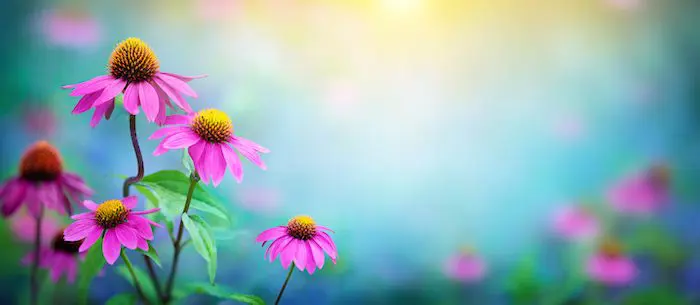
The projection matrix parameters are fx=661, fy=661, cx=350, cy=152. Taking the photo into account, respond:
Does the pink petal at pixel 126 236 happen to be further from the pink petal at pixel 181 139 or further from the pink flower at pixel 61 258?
the pink flower at pixel 61 258

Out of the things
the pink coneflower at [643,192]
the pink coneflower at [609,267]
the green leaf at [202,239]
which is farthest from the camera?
the pink coneflower at [643,192]

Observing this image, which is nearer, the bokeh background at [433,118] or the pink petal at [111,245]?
the pink petal at [111,245]

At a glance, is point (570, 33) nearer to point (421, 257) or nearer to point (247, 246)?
point (421, 257)

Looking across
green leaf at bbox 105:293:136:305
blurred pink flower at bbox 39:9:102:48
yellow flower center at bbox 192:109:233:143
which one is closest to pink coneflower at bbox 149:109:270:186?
yellow flower center at bbox 192:109:233:143

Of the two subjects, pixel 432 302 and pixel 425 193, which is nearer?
pixel 432 302

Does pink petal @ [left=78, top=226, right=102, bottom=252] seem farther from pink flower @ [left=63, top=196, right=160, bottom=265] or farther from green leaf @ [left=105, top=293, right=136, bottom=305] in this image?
green leaf @ [left=105, top=293, right=136, bottom=305]

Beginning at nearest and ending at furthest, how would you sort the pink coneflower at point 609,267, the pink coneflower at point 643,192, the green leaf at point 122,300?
the green leaf at point 122,300
the pink coneflower at point 609,267
the pink coneflower at point 643,192

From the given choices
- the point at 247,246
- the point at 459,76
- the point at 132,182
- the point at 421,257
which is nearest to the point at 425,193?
the point at 421,257

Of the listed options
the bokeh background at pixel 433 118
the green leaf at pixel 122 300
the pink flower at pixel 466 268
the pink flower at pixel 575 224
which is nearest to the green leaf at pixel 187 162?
the green leaf at pixel 122 300
